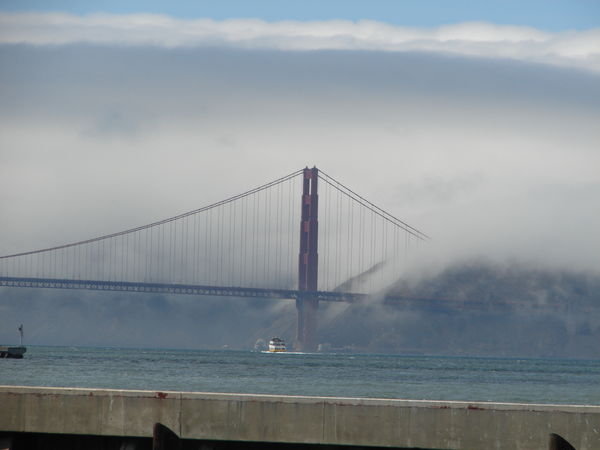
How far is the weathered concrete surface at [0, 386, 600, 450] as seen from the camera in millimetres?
14414

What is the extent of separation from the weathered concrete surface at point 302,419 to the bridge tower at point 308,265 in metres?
135

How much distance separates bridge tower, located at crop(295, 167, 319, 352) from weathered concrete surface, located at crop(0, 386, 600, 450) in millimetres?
134593

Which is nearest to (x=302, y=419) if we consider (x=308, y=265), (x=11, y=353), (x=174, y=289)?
(x=11, y=353)

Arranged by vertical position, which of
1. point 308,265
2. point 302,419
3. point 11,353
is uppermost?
point 308,265

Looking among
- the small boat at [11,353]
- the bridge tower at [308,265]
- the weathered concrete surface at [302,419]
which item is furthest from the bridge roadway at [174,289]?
the weathered concrete surface at [302,419]

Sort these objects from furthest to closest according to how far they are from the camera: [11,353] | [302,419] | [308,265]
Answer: [308,265] < [11,353] < [302,419]

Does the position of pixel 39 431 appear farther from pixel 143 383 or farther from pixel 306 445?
pixel 143 383

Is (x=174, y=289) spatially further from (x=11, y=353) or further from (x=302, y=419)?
(x=302, y=419)

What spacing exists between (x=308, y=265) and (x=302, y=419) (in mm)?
143116

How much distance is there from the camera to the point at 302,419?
14789 millimetres

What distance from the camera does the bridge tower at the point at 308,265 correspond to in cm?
15388

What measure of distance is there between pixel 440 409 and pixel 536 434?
1.10m

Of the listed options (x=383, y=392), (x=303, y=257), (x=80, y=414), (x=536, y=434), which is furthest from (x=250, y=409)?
(x=303, y=257)

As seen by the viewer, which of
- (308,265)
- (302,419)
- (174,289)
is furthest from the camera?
(308,265)
